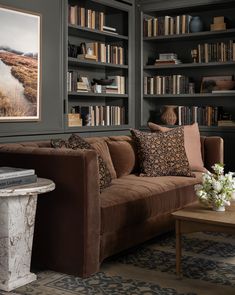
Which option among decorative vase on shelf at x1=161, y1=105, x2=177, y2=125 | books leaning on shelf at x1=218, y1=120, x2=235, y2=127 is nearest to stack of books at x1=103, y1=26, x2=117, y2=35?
decorative vase on shelf at x1=161, y1=105, x2=177, y2=125

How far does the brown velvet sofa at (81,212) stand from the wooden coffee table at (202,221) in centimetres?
49

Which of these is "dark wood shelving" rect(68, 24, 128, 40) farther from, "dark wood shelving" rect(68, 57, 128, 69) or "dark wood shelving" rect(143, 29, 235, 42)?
"dark wood shelving" rect(143, 29, 235, 42)

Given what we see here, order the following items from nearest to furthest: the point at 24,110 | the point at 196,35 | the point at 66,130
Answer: the point at 24,110, the point at 66,130, the point at 196,35

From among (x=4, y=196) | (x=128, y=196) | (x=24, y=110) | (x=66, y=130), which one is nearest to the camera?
(x=4, y=196)

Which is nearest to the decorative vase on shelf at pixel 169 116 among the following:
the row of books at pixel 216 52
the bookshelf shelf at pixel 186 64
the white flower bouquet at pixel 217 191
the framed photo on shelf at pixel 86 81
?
the bookshelf shelf at pixel 186 64

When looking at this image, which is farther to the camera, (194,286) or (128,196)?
(128,196)

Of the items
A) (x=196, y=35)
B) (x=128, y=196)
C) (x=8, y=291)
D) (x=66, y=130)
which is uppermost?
(x=196, y=35)

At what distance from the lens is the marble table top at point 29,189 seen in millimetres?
2996

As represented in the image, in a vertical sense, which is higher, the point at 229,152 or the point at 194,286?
the point at 229,152

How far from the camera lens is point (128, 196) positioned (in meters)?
3.71

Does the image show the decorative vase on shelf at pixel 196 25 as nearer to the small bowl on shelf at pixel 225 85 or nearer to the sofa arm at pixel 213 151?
the small bowl on shelf at pixel 225 85

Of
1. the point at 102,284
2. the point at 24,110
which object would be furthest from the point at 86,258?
the point at 24,110

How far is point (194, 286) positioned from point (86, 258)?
2.25 ft

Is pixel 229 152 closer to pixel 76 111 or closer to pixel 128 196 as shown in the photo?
pixel 76 111
